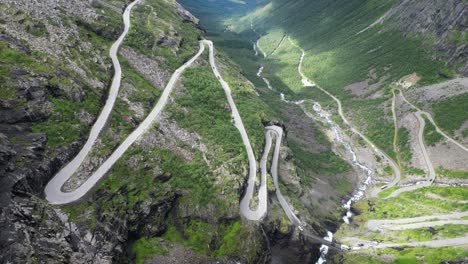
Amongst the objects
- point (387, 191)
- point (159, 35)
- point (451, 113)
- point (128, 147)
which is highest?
point (451, 113)

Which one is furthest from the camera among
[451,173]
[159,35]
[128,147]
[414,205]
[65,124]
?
[159,35]

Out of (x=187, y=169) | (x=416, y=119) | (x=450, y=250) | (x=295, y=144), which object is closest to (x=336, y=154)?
(x=295, y=144)

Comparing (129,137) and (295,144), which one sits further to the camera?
(295,144)

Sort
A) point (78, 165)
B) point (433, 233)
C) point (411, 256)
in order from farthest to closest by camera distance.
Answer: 1. point (433, 233)
2. point (411, 256)
3. point (78, 165)

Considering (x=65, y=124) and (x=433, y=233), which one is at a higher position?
(x=433, y=233)

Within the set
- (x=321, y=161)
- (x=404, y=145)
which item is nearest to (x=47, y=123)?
(x=321, y=161)

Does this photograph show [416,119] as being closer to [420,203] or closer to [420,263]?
[420,203]

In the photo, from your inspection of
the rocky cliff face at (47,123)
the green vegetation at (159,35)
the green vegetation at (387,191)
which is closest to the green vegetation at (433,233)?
the green vegetation at (387,191)

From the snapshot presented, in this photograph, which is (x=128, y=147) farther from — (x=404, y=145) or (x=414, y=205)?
(x=404, y=145)

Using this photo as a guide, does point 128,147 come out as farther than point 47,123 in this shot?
Yes
